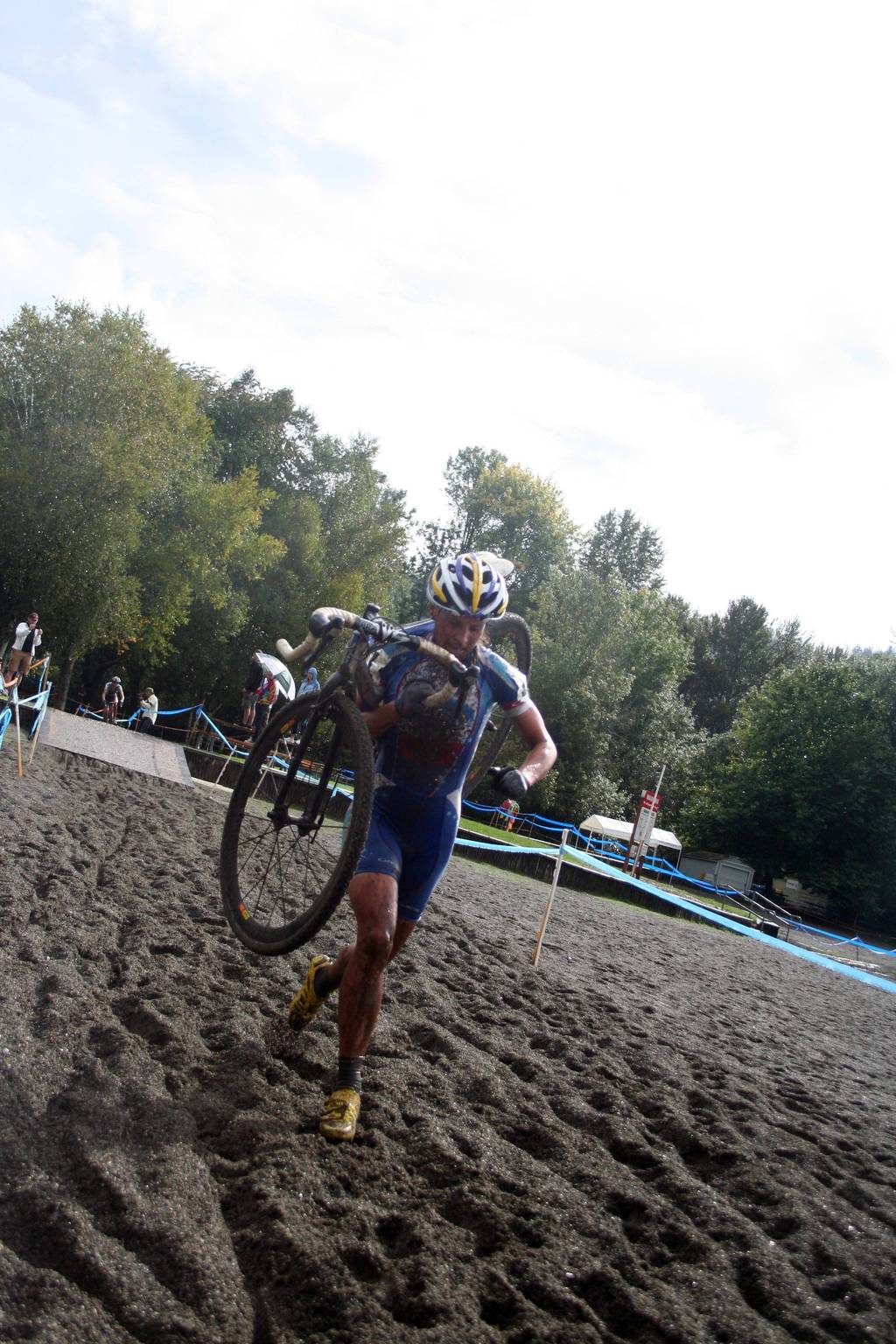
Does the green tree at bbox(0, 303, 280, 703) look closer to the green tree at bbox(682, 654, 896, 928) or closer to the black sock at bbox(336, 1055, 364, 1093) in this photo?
the green tree at bbox(682, 654, 896, 928)

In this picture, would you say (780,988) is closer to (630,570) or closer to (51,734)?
(51,734)

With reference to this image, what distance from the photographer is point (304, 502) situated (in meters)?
53.8

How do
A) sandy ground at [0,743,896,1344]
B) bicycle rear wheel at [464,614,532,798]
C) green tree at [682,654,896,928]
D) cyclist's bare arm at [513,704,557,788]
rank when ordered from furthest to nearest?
green tree at [682,654,896,928] < bicycle rear wheel at [464,614,532,798] < cyclist's bare arm at [513,704,557,788] < sandy ground at [0,743,896,1344]

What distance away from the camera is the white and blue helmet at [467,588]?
467 centimetres

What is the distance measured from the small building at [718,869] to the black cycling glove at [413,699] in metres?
40.8

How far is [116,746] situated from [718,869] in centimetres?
3356

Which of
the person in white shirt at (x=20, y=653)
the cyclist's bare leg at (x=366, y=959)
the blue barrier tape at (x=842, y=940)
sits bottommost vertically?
the blue barrier tape at (x=842, y=940)

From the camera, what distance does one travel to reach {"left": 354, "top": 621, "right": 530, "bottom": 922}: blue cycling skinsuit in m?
4.62

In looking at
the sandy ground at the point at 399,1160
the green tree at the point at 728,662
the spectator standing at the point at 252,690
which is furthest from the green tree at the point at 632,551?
the sandy ground at the point at 399,1160

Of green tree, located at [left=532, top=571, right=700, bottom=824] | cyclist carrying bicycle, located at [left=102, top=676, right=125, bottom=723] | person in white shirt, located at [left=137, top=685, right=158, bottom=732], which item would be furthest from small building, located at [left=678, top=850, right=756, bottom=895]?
cyclist carrying bicycle, located at [left=102, top=676, right=125, bottom=723]

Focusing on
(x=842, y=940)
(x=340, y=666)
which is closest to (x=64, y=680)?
(x=842, y=940)

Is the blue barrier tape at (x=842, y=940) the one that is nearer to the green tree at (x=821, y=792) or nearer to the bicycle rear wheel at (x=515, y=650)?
the bicycle rear wheel at (x=515, y=650)

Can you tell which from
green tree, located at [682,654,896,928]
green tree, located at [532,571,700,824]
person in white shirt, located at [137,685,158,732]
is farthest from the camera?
green tree, located at [682,654,896,928]

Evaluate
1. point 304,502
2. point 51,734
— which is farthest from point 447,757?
point 304,502
